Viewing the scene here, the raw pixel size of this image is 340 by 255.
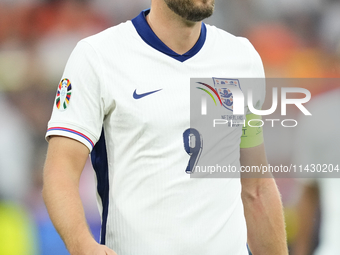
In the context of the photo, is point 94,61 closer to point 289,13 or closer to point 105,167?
point 105,167

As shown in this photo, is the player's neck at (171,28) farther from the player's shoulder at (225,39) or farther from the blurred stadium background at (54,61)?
Answer: the blurred stadium background at (54,61)

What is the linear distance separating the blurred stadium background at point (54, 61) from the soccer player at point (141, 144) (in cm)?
159

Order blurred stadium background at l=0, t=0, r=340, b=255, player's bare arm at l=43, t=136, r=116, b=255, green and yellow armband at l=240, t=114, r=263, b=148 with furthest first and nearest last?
blurred stadium background at l=0, t=0, r=340, b=255
green and yellow armband at l=240, t=114, r=263, b=148
player's bare arm at l=43, t=136, r=116, b=255

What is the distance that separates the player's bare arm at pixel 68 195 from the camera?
101 centimetres

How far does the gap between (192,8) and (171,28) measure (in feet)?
0.35

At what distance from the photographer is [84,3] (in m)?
3.11

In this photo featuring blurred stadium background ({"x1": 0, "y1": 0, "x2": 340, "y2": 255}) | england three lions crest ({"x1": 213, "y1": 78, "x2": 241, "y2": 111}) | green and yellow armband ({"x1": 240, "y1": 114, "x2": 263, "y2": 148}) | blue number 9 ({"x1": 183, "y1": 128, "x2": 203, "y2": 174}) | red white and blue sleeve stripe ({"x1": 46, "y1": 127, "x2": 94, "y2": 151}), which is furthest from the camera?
blurred stadium background ({"x1": 0, "y1": 0, "x2": 340, "y2": 255})

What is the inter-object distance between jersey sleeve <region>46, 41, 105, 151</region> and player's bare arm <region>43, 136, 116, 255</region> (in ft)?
0.08

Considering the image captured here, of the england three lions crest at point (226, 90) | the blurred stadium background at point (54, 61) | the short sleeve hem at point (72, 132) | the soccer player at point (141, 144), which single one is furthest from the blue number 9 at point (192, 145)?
the blurred stadium background at point (54, 61)

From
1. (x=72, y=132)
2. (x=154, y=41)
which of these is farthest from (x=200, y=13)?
(x=72, y=132)

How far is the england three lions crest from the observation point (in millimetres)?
1354

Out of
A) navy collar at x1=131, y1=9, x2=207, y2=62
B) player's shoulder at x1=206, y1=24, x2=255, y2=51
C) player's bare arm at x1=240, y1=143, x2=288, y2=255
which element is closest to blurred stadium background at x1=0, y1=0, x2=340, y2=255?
player's bare arm at x1=240, y1=143, x2=288, y2=255

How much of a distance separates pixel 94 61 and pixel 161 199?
1.35ft

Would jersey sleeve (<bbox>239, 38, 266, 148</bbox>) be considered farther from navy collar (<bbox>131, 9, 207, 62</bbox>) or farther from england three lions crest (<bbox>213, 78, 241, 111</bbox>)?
navy collar (<bbox>131, 9, 207, 62</bbox>)
